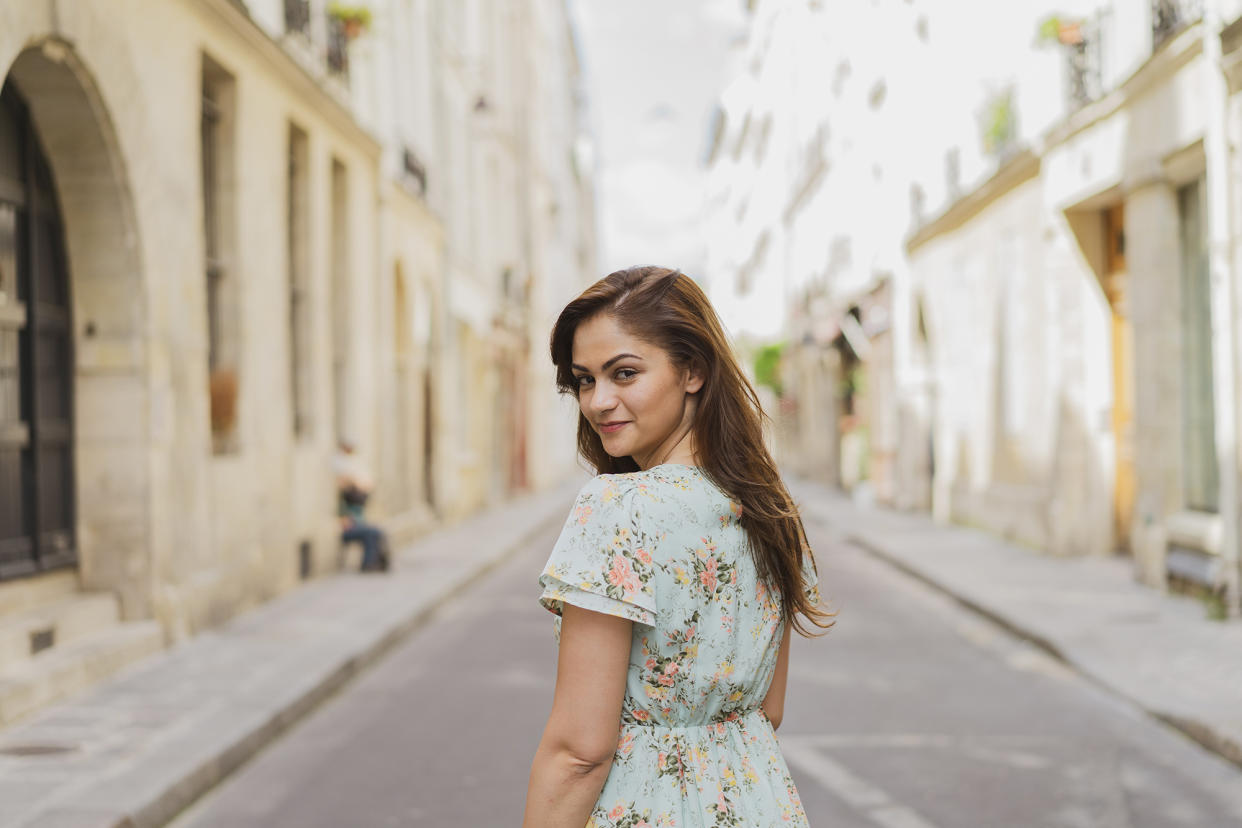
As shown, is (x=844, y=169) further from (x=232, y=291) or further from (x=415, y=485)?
(x=232, y=291)

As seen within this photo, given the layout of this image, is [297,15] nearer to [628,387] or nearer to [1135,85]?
[1135,85]

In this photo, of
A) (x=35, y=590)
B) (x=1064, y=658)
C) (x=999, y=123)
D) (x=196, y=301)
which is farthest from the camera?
(x=999, y=123)

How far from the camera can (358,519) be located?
13797 mm

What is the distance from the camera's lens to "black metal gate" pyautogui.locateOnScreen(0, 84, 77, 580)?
25.4 ft

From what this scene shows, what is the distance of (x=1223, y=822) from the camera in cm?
509

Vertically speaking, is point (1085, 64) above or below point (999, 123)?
below

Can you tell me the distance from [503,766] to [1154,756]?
3038 mm

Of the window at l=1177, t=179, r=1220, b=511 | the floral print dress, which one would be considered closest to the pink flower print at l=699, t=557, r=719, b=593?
the floral print dress

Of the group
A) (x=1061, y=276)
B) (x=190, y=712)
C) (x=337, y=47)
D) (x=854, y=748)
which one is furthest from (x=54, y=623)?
(x=1061, y=276)

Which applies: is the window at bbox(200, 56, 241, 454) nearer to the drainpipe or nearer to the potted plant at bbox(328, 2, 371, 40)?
the potted plant at bbox(328, 2, 371, 40)

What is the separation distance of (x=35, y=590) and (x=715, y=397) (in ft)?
23.4

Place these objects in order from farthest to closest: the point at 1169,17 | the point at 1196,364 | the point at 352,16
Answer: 1. the point at 352,16
2. the point at 1196,364
3. the point at 1169,17

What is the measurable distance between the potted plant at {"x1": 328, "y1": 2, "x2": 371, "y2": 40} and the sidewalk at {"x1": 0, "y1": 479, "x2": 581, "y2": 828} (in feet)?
20.3

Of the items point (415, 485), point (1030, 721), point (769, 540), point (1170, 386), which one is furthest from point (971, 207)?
point (769, 540)
